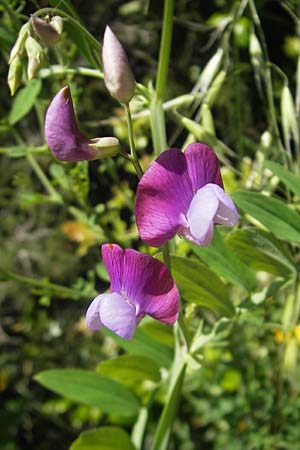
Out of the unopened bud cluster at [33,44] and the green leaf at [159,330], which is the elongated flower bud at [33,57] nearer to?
the unopened bud cluster at [33,44]

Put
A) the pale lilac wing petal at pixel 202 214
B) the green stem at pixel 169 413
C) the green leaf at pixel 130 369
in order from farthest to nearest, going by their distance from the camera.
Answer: the green leaf at pixel 130 369
the green stem at pixel 169 413
the pale lilac wing petal at pixel 202 214

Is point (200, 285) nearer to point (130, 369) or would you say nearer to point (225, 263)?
point (225, 263)

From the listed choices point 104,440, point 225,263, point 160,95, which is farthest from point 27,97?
point 104,440

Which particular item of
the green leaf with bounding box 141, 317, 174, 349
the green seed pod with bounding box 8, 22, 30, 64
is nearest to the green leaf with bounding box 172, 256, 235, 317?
→ the green leaf with bounding box 141, 317, 174, 349

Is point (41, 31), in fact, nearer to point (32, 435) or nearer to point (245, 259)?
point (245, 259)

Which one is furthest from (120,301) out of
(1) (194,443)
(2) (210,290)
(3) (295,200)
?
(1) (194,443)

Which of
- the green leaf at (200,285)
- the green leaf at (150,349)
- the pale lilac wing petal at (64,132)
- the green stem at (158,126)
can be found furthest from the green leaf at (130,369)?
the pale lilac wing petal at (64,132)
